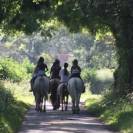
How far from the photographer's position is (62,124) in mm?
21891

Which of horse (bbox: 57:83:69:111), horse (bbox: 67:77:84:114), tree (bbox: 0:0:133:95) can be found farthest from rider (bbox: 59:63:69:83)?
tree (bbox: 0:0:133:95)

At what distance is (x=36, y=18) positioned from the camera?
4097 centimetres

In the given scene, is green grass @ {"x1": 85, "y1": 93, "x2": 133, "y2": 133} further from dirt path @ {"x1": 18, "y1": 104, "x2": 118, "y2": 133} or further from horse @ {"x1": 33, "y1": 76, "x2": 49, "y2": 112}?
horse @ {"x1": 33, "y1": 76, "x2": 49, "y2": 112}

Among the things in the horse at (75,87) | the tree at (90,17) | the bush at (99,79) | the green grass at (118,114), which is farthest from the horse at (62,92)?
the bush at (99,79)

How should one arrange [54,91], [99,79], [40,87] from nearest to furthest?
1. [40,87]
2. [54,91]
3. [99,79]

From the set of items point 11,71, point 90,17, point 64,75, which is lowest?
point 64,75

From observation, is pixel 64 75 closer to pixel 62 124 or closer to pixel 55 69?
pixel 55 69

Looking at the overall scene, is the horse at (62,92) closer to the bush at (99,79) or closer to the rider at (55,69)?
the rider at (55,69)

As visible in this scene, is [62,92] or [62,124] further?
[62,92]

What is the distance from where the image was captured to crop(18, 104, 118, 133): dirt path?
19797 mm

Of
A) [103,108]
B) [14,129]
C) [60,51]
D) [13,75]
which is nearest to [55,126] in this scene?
[14,129]

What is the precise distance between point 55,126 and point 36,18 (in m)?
20.4

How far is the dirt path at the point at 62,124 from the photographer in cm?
1980

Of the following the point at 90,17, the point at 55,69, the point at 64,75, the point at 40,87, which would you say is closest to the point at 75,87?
the point at 40,87
